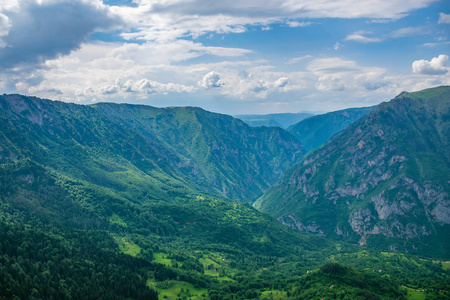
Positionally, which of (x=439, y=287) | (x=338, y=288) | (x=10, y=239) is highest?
(x=10, y=239)

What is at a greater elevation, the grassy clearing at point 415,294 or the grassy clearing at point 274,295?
the grassy clearing at point 274,295

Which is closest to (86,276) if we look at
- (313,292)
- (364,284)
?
(313,292)

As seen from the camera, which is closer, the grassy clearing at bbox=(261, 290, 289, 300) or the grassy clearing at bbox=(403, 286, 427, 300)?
the grassy clearing at bbox=(403, 286, 427, 300)

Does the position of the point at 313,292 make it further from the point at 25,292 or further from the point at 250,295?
the point at 25,292

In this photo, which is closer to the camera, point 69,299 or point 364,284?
point 69,299

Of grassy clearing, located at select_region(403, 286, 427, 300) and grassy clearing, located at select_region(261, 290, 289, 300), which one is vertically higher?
grassy clearing, located at select_region(261, 290, 289, 300)

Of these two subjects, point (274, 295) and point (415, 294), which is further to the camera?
point (274, 295)

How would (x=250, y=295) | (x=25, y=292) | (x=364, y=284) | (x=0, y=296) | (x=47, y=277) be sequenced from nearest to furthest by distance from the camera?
(x=0, y=296) < (x=25, y=292) < (x=47, y=277) < (x=364, y=284) < (x=250, y=295)

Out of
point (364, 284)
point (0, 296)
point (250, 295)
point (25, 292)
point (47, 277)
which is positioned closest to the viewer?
point (0, 296)

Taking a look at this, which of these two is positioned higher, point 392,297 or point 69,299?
point 69,299

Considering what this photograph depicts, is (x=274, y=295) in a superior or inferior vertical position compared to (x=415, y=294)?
superior

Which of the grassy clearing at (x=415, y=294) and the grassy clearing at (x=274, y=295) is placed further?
the grassy clearing at (x=274, y=295)
